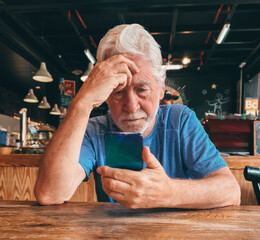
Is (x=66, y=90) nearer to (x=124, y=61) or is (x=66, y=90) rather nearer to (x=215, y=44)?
(x=215, y=44)

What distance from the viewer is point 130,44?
127cm

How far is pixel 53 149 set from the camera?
99 centimetres

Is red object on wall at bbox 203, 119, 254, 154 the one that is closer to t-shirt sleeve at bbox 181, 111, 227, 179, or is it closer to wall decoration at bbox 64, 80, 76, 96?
t-shirt sleeve at bbox 181, 111, 227, 179

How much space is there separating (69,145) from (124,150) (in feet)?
1.10

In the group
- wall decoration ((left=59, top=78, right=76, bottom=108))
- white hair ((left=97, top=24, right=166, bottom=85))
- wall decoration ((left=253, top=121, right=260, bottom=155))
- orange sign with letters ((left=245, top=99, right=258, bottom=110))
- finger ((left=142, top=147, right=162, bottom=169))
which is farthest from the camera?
wall decoration ((left=59, top=78, right=76, bottom=108))

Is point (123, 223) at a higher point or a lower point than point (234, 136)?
lower

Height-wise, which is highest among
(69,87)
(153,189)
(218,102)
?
(69,87)

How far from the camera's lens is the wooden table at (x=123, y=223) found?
620 millimetres

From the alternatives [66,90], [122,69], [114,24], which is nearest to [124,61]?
[122,69]

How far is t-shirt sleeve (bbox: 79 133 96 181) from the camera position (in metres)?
1.24

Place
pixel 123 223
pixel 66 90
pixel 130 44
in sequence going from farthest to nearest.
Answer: pixel 66 90
pixel 130 44
pixel 123 223

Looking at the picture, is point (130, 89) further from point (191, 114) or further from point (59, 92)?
point (59, 92)

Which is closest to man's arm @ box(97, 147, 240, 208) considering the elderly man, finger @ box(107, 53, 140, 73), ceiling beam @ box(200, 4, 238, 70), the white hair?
the elderly man

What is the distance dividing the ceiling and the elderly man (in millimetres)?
3287
